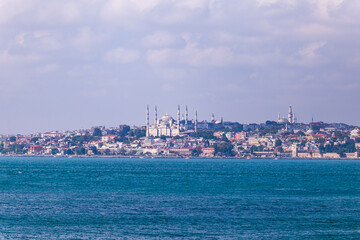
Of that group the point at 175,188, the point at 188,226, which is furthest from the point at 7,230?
the point at 175,188

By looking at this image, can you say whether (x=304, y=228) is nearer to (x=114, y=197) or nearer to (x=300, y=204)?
(x=300, y=204)

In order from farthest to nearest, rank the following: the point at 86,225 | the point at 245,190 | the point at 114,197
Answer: the point at 245,190, the point at 114,197, the point at 86,225

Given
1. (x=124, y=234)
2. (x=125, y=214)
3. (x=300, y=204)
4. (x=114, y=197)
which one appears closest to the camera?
(x=124, y=234)

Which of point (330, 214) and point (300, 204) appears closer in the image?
point (330, 214)

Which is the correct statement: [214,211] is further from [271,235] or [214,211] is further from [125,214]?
[271,235]

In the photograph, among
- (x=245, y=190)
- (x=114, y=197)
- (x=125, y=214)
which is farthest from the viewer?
(x=245, y=190)

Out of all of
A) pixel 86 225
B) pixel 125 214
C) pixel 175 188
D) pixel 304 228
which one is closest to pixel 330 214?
pixel 304 228

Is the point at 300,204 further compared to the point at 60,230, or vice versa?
the point at 300,204

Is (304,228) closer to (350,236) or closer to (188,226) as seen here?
(350,236)

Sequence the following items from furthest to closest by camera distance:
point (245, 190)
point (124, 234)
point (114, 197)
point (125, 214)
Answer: point (245, 190) → point (114, 197) → point (125, 214) → point (124, 234)
